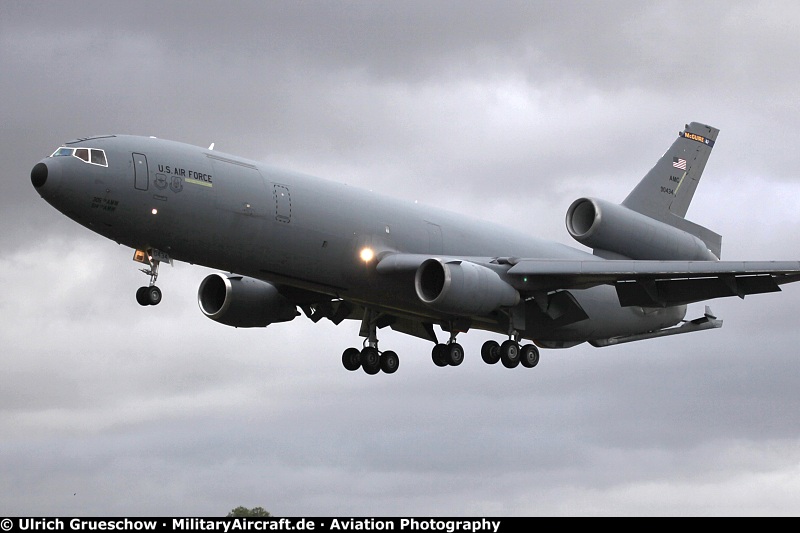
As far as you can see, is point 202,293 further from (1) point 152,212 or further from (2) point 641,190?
(2) point 641,190

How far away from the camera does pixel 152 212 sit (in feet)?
115

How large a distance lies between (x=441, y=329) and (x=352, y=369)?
11.9 ft

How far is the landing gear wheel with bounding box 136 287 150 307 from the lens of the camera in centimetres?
3497

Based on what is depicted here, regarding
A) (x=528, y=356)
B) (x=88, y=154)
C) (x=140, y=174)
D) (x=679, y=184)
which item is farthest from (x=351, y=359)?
(x=679, y=184)

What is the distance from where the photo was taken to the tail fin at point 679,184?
4925cm

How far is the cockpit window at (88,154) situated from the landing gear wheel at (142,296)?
3568mm

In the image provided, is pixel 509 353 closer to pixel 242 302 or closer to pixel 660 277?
pixel 660 277

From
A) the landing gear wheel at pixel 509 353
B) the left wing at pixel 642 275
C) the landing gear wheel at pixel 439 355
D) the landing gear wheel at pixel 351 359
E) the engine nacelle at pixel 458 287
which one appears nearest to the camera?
the engine nacelle at pixel 458 287

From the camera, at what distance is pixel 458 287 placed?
38625 mm

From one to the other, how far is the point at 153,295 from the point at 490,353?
13.1 metres

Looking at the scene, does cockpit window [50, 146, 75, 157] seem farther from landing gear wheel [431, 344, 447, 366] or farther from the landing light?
landing gear wheel [431, 344, 447, 366]

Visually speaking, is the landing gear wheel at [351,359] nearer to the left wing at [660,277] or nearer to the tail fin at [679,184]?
the left wing at [660,277]

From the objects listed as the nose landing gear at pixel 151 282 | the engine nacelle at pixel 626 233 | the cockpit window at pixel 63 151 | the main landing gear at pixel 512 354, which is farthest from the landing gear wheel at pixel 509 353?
the cockpit window at pixel 63 151
